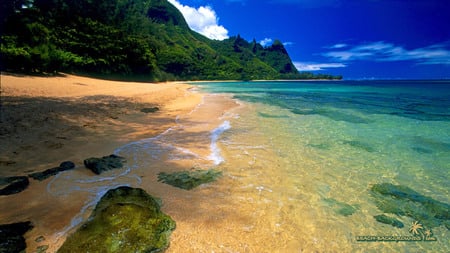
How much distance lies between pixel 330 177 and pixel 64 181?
538cm

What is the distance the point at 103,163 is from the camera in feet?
14.6

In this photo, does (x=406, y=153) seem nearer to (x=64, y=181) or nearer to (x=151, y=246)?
(x=151, y=246)

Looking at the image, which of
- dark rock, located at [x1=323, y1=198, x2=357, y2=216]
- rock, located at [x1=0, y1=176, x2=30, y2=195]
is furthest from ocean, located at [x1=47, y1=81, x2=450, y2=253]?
rock, located at [x1=0, y1=176, x2=30, y2=195]

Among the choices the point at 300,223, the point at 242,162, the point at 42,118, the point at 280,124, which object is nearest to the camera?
the point at 300,223

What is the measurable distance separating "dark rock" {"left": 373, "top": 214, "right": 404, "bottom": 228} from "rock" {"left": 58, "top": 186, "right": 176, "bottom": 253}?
10.7 ft

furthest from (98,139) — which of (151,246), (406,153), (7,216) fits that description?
(406,153)

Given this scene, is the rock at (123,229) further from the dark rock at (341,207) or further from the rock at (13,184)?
the dark rock at (341,207)

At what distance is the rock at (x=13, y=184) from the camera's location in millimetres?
3246

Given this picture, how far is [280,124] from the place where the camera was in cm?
1004

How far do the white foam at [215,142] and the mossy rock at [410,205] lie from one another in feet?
11.2

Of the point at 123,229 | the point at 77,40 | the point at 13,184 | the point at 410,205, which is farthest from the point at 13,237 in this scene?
the point at 77,40

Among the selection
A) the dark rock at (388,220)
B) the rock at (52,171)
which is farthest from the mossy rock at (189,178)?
the dark rock at (388,220)

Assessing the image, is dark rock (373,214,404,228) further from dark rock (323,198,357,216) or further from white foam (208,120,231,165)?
white foam (208,120,231,165)

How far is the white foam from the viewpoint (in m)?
5.43
